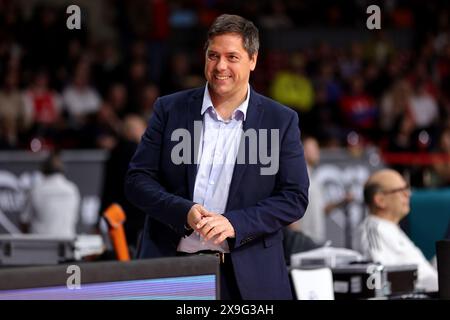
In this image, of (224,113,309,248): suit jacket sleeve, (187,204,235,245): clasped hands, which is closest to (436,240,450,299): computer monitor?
(224,113,309,248): suit jacket sleeve

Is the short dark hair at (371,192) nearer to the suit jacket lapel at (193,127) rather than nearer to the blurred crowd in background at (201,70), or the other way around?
the suit jacket lapel at (193,127)

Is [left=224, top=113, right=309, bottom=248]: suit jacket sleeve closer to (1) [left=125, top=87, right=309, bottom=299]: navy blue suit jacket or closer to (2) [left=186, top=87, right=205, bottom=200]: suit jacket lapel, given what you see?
(1) [left=125, top=87, right=309, bottom=299]: navy blue suit jacket

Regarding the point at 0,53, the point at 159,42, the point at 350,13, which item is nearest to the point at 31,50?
the point at 0,53

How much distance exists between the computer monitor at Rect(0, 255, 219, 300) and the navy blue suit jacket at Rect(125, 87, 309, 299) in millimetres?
799

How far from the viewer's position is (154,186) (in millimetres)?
4578

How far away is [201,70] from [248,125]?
13.3 meters

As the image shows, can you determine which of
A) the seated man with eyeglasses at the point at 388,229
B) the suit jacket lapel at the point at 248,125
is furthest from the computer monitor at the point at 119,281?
the seated man with eyeglasses at the point at 388,229

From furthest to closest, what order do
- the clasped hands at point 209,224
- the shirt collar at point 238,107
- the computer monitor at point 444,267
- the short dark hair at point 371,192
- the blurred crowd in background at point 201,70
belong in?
the blurred crowd in background at point 201,70
the short dark hair at point 371,192
the shirt collar at point 238,107
the clasped hands at point 209,224
the computer monitor at point 444,267

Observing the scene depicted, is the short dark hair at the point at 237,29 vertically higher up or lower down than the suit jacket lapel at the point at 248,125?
higher up

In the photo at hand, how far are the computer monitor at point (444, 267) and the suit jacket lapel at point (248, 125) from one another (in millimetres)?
877

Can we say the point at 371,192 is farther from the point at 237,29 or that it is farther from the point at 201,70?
the point at 201,70

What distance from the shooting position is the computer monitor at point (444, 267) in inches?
159
